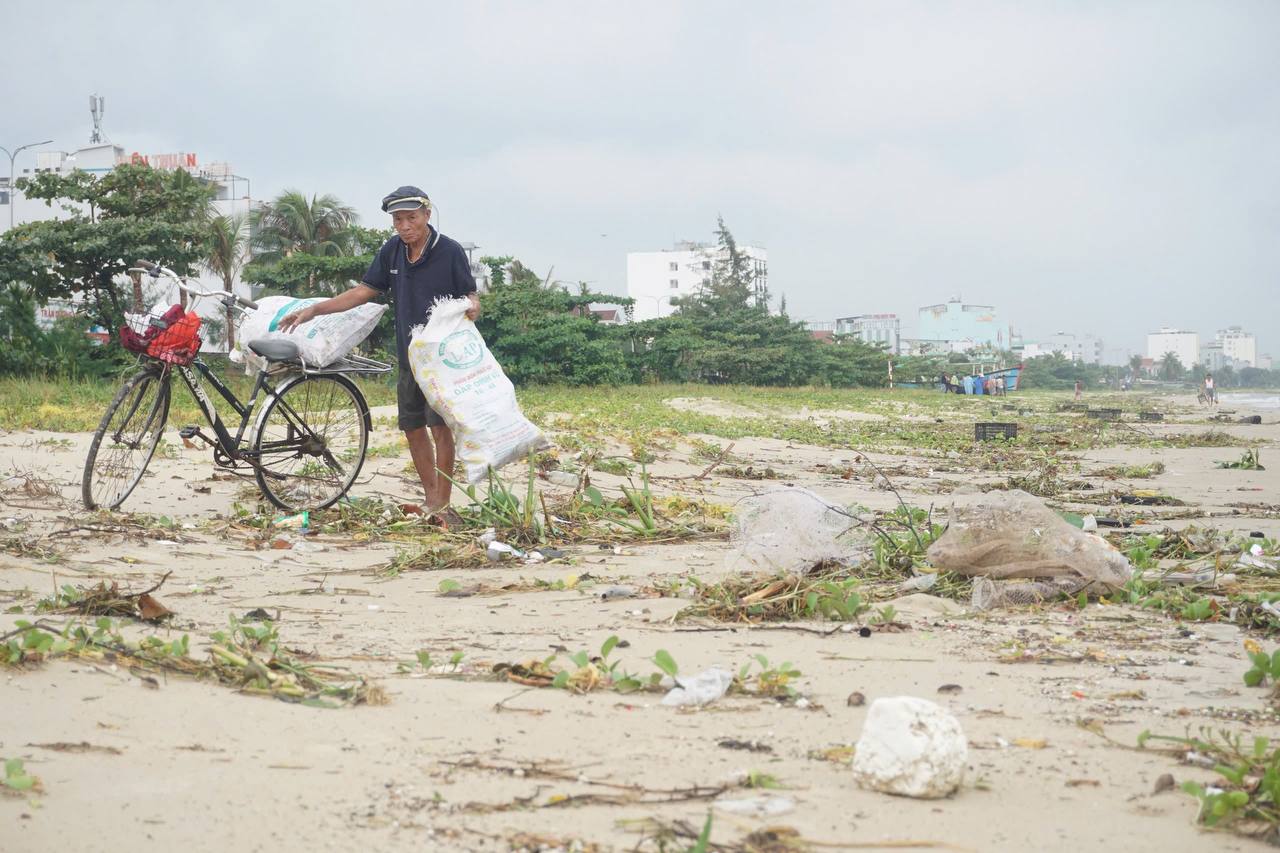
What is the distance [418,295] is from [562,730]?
3643 millimetres

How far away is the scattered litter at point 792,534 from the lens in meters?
4.01

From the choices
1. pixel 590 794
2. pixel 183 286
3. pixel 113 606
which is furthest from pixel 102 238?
pixel 590 794

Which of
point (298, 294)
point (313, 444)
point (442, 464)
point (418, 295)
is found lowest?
point (442, 464)

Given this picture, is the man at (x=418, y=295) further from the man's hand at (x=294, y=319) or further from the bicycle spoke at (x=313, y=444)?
the bicycle spoke at (x=313, y=444)

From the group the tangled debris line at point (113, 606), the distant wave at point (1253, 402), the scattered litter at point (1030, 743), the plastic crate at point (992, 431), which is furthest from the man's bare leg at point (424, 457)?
the distant wave at point (1253, 402)

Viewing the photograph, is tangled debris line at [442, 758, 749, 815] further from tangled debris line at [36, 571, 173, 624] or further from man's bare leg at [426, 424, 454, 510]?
man's bare leg at [426, 424, 454, 510]

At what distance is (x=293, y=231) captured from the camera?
39.3 meters

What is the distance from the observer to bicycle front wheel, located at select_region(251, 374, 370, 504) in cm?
586

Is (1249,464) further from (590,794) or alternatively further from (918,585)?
(590,794)

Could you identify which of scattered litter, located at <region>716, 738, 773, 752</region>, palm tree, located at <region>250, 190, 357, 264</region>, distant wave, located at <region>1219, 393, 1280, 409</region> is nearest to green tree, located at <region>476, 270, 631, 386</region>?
palm tree, located at <region>250, 190, 357, 264</region>

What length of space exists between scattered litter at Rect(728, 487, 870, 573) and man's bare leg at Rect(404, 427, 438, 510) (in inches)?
82.2

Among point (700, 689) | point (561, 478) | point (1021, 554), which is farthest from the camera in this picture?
point (561, 478)

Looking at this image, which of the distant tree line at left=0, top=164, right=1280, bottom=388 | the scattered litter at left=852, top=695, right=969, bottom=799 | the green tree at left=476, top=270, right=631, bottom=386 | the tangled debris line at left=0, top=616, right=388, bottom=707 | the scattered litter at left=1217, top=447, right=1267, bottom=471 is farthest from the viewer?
the green tree at left=476, top=270, right=631, bottom=386

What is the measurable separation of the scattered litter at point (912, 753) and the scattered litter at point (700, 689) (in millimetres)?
584
